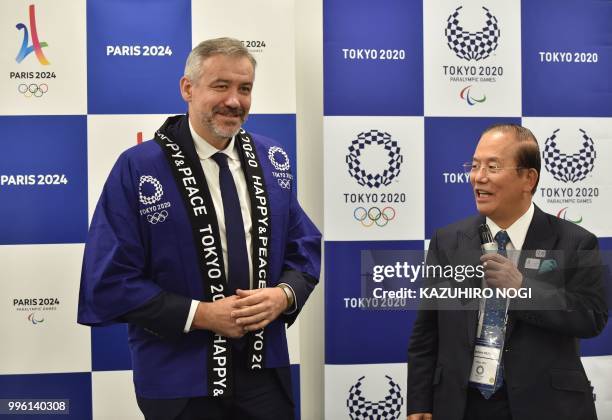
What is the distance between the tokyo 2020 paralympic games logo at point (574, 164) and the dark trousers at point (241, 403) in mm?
2135

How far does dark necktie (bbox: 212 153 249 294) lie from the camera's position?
221cm

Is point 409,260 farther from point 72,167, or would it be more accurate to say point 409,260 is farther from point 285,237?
point 72,167

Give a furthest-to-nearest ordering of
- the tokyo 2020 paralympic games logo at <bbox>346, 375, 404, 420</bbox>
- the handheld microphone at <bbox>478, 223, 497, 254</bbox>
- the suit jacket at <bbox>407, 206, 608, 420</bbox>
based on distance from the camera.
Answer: the tokyo 2020 paralympic games logo at <bbox>346, 375, 404, 420</bbox>, the handheld microphone at <bbox>478, 223, 497, 254</bbox>, the suit jacket at <bbox>407, 206, 608, 420</bbox>

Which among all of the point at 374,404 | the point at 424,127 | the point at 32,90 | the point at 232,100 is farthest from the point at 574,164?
the point at 32,90

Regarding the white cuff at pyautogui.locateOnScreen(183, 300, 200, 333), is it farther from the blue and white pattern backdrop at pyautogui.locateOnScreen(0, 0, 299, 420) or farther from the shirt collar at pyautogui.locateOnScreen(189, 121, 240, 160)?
the blue and white pattern backdrop at pyautogui.locateOnScreen(0, 0, 299, 420)

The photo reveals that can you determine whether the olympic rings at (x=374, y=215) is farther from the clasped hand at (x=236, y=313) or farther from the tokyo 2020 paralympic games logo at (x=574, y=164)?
the clasped hand at (x=236, y=313)

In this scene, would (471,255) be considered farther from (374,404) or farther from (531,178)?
(374,404)

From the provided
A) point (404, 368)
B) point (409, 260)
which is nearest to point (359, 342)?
point (404, 368)

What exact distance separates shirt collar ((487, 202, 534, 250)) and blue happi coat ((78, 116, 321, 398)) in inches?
26.9

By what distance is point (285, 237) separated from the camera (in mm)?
2387

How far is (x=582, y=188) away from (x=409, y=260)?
1099 millimetres

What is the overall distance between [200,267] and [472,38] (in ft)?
7.17

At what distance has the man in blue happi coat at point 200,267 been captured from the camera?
2.11 metres

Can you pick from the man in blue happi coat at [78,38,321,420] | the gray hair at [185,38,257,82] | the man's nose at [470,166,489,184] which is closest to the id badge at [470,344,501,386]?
the man's nose at [470,166,489,184]
